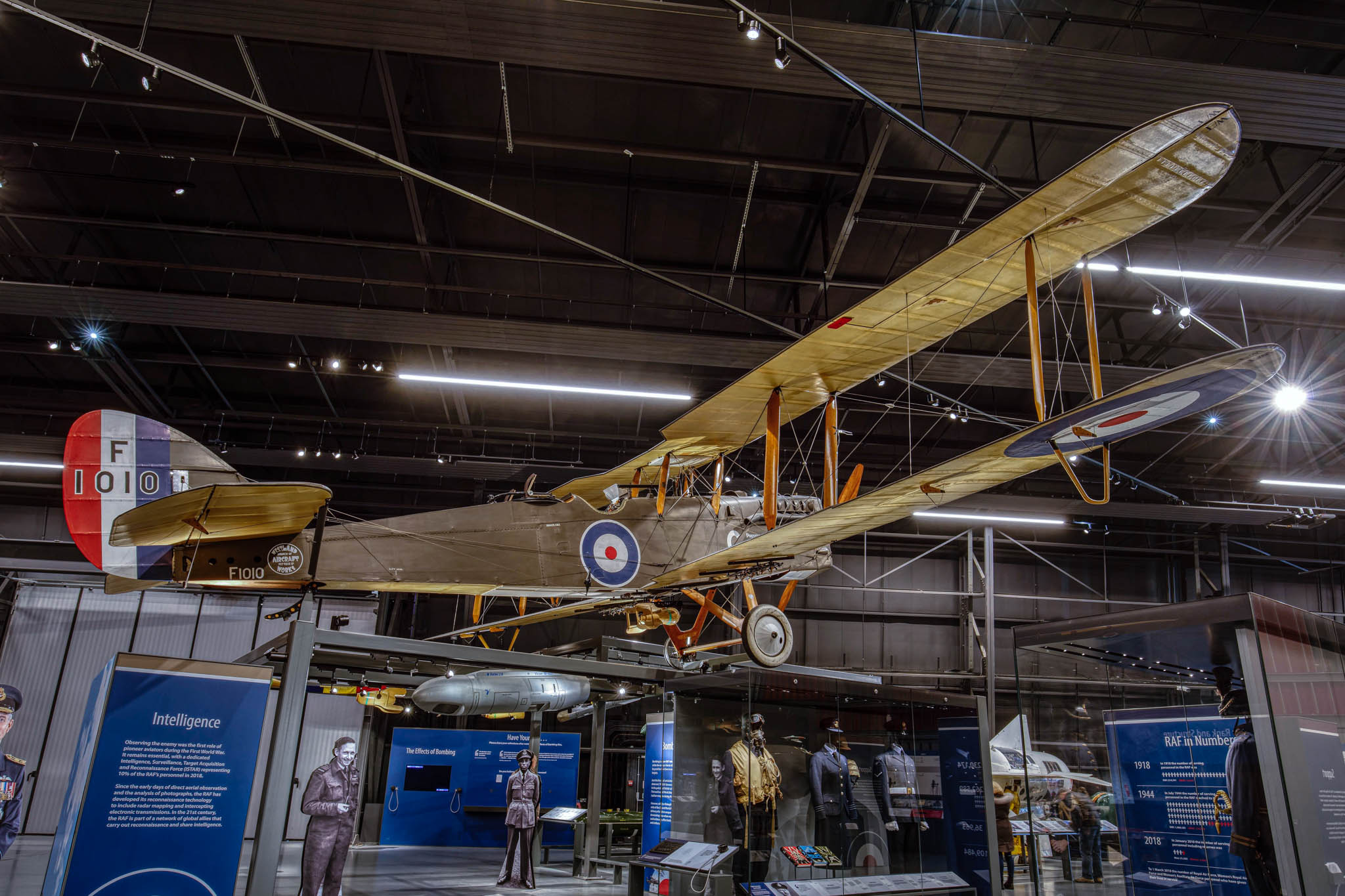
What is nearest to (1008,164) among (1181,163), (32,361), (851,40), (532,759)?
(851,40)

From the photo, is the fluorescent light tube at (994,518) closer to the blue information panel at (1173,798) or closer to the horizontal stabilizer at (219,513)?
the blue information panel at (1173,798)

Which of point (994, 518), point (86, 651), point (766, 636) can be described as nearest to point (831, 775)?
point (766, 636)

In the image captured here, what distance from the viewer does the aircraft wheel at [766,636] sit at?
7.59 meters

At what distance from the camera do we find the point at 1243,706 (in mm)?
4336

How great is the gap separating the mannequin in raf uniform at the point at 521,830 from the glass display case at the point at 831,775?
8.17 ft

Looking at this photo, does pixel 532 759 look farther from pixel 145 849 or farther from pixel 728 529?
pixel 145 849

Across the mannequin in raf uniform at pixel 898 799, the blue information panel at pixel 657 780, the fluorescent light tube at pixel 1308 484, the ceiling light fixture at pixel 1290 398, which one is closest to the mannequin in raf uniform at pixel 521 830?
the blue information panel at pixel 657 780

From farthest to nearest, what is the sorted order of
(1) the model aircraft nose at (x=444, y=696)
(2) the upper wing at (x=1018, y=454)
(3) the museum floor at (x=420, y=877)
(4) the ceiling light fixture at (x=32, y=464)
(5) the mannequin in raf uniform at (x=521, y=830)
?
1. (4) the ceiling light fixture at (x=32, y=464)
2. (1) the model aircraft nose at (x=444, y=696)
3. (5) the mannequin in raf uniform at (x=521, y=830)
4. (3) the museum floor at (x=420, y=877)
5. (2) the upper wing at (x=1018, y=454)

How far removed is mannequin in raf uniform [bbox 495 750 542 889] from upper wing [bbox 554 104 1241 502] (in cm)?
507

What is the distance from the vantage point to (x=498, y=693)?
1178 cm

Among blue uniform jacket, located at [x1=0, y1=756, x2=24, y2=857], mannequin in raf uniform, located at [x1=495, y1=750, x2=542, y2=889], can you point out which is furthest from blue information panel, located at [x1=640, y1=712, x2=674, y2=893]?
blue uniform jacket, located at [x1=0, y1=756, x2=24, y2=857]

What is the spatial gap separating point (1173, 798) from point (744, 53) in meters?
7.08

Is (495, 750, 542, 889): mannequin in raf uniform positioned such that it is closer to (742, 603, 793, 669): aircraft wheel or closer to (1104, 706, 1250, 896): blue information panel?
(742, 603, 793, 669): aircraft wheel

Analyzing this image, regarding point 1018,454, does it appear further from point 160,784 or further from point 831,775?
point 160,784
